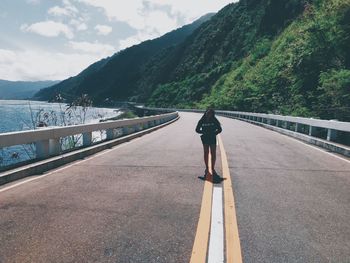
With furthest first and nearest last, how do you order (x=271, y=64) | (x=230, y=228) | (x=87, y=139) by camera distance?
(x=271, y=64) < (x=87, y=139) < (x=230, y=228)

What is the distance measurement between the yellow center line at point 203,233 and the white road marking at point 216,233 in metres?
0.06

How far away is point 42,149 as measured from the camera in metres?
9.71

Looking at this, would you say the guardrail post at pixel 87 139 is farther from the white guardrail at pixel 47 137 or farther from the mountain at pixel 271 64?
the mountain at pixel 271 64

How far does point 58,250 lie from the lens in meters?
4.29

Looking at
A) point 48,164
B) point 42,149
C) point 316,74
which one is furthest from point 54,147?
point 316,74

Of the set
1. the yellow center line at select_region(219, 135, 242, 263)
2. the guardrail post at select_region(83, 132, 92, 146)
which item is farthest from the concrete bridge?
the guardrail post at select_region(83, 132, 92, 146)

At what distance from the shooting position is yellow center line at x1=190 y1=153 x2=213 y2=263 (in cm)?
415

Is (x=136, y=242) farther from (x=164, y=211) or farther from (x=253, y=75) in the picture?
(x=253, y=75)

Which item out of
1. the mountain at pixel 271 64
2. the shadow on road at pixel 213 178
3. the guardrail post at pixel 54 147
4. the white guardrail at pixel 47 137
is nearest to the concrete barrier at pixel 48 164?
the guardrail post at pixel 54 147

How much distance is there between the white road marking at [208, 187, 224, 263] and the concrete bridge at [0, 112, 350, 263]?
12 millimetres

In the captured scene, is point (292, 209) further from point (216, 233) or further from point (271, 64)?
point (271, 64)

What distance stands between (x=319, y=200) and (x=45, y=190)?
483 cm

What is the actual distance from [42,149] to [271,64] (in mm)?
45004

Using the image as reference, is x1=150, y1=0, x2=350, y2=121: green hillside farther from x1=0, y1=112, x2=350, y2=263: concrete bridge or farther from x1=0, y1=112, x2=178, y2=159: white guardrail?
x1=0, y1=112, x2=350, y2=263: concrete bridge
